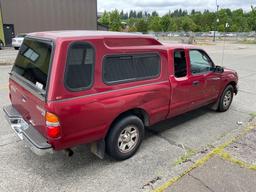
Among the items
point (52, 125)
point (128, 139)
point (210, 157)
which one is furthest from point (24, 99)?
point (210, 157)

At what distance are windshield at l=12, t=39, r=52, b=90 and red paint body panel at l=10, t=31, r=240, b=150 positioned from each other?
0.15 m

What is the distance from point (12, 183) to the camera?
9.85ft

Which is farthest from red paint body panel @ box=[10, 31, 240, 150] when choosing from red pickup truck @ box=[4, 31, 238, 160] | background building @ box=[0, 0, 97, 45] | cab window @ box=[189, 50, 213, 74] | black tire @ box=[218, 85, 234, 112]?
background building @ box=[0, 0, 97, 45]

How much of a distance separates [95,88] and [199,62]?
9.74ft

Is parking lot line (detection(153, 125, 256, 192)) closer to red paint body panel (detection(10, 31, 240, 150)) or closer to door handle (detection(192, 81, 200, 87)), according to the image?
red paint body panel (detection(10, 31, 240, 150))

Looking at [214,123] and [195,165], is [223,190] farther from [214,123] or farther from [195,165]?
[214,123]

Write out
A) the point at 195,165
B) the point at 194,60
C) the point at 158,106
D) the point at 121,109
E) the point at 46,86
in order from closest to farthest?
1. the point at 46,86
2. the point at 121,109
3. the point at 195,165
4. the point at 158,106
5. the point at 194,60

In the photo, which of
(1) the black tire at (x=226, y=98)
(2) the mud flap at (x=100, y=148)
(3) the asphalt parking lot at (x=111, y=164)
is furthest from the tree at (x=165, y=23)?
(2) the mud flap at (x=100, y=148)

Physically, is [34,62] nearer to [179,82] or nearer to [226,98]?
[179,82]

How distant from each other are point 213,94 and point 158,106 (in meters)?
1.92

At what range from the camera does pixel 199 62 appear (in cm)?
504

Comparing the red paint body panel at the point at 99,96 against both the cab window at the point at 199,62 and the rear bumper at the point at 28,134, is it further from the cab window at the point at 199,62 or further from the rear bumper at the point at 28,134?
the cab window at the point at 199,62

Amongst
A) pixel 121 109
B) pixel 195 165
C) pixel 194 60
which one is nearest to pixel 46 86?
pixel 121 109

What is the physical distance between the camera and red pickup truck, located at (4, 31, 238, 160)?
2.70 meters
